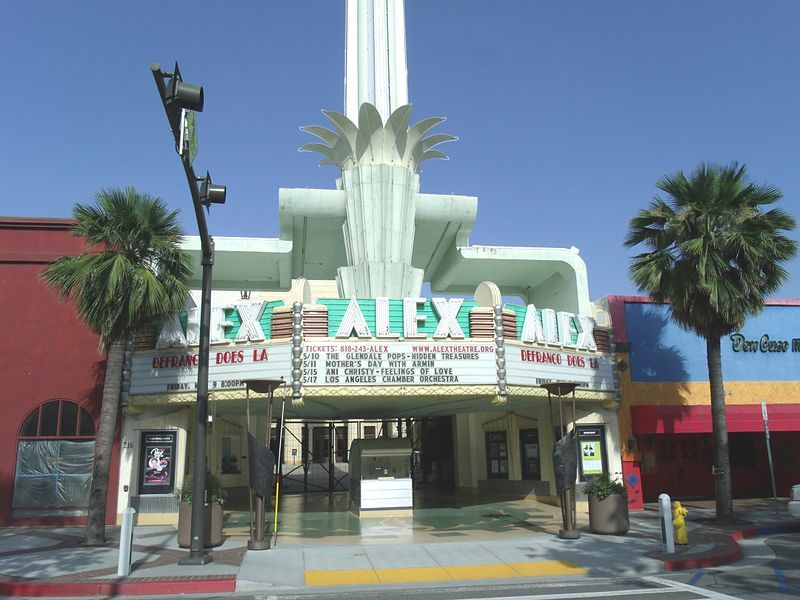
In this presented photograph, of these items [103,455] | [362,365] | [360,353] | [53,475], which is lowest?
[53,475]

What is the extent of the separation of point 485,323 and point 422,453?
1660cm

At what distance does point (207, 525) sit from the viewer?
51.1 ft

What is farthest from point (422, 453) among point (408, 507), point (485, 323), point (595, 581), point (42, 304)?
point (595, 581)

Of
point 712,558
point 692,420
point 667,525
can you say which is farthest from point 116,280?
point 692,420

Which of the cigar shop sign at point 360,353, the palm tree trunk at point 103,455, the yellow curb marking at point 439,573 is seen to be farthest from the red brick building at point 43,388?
the yellow curb marking at point 439,573

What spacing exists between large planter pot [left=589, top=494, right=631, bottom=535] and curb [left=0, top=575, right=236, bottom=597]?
32.4ft

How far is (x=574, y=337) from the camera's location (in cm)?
2278

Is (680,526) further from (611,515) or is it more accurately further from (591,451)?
(591,451)

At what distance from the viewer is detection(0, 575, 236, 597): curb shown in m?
11.5

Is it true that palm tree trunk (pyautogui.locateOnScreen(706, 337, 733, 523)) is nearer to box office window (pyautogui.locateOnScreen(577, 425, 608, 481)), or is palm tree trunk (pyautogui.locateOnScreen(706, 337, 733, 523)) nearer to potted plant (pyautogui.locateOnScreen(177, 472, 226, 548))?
box office window (pyautogui.locateOnScreen(577, 425, 608, 481))

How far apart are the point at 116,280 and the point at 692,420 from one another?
20740 millimetres

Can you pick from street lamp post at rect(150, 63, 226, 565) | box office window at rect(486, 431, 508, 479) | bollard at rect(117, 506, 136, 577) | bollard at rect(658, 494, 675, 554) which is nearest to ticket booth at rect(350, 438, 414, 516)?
box office window at rect(486, 431, 508, 479)

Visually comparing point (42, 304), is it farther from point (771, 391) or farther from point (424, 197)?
point (771, 391)

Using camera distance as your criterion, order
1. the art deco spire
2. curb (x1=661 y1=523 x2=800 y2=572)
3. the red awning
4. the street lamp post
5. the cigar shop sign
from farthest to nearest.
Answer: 1. the art deco spire
2. the red awning
3. the cigar shop sign
4. curb (x1=661 y1=523 x2=800 y2=572)
5. the street lamp post
